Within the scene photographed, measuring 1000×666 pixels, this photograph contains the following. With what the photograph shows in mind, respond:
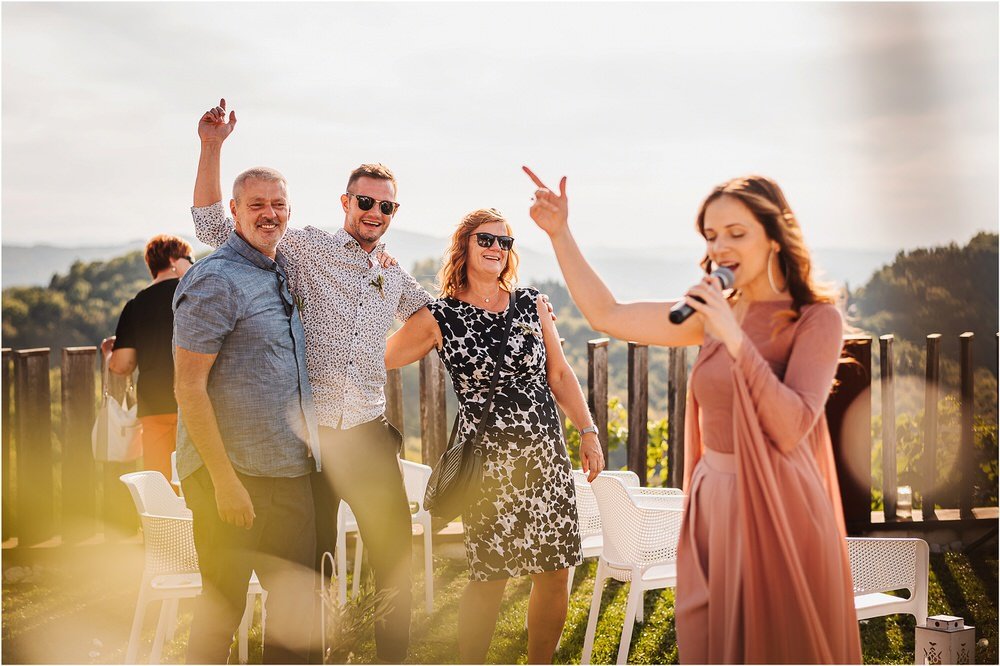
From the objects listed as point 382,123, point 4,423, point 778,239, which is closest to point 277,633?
point 778,239

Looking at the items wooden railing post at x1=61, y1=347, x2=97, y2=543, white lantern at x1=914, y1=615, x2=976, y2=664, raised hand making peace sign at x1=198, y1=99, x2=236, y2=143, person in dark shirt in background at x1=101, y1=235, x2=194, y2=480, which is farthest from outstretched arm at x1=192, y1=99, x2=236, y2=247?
wooden railing post at x1=61, y1=347, x2=97, y2=543

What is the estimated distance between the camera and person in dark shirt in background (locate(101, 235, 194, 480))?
16.2ft

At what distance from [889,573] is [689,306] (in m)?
1.95

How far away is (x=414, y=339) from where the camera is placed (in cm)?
367

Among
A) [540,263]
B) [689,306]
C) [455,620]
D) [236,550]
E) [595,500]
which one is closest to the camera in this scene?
[689,306]

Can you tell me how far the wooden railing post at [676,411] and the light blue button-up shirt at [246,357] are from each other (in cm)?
353

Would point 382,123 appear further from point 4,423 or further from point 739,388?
point 739,388

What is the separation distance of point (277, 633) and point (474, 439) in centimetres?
110

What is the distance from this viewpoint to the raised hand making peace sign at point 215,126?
125 inches

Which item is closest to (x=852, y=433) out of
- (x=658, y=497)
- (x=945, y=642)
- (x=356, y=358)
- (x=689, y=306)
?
(x=658, y=497)

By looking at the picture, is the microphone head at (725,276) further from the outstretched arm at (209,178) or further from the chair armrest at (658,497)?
the outstretched arm at (209,178)

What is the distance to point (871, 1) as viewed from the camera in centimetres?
963

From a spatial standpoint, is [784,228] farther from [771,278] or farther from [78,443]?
[78,443]

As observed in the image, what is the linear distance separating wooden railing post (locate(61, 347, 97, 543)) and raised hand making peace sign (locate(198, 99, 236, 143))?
3217 millimetres
